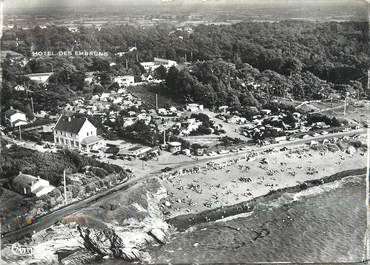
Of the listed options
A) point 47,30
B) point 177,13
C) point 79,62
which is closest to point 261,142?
point 177,13

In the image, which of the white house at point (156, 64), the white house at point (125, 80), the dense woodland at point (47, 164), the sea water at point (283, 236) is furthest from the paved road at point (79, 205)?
the white house at point (156, 64)

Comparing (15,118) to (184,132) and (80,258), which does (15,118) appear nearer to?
(80,258)

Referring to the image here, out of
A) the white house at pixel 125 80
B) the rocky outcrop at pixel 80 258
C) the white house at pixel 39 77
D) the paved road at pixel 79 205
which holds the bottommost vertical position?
the rocky outcrop at pixel 80 258

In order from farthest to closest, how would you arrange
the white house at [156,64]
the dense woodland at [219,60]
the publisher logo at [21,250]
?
the white house at [156,64]
the dense woodland at [219,60]
the publisher logo at [21,250]

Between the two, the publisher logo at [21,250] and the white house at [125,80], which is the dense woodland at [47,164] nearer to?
the publisher logo at [21,250]

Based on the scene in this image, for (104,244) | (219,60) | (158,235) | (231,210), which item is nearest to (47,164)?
(104,244)

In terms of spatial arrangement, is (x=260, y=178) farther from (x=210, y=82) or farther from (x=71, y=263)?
(x=71, y=263)
